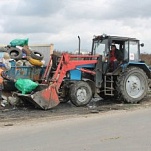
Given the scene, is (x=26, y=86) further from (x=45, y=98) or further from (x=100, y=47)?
(x=100, y=47)

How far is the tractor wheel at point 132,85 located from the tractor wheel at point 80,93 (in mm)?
1236

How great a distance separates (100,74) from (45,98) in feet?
9.26

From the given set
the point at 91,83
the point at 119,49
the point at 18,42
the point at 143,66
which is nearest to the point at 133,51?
the point at 119,49

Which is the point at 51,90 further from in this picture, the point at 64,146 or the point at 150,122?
the point at 64,146

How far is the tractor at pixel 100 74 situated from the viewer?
13.6 meters

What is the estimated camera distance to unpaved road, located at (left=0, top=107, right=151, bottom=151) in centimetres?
766

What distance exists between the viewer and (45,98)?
41.3 ft

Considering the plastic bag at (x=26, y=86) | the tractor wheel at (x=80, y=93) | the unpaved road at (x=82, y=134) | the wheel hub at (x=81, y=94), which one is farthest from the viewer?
the wheel hub at (x=81, y=94)

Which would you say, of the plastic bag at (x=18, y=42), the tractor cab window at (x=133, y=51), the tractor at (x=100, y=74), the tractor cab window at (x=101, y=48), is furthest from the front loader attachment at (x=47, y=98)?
the plastic bag at (x=18, y=42)

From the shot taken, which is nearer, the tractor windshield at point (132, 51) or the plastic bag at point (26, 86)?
the plastic bag at point (26, 86)

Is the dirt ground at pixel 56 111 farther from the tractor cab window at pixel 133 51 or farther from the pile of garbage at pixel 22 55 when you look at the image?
the pile of garbage at pixel 22 55

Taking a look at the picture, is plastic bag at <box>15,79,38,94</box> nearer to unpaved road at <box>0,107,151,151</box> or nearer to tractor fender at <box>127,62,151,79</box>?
unpaved road at <box>0,107,151,151</box>

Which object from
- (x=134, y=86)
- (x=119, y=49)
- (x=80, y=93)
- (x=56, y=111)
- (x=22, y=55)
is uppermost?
(x=119, y=49)

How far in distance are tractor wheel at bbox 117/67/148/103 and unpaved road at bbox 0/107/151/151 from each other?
276 cm
